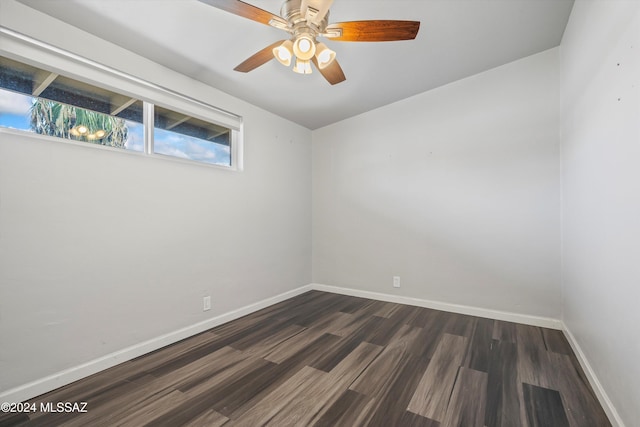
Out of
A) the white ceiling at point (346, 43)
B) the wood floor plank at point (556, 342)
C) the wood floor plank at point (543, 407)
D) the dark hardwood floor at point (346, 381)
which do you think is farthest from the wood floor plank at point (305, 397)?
the white ceiling at point (346, 43)

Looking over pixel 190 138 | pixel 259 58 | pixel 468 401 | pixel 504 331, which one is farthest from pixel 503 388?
pixel 190 138

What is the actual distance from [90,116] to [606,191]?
3.42m

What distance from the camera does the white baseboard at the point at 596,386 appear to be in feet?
4.41

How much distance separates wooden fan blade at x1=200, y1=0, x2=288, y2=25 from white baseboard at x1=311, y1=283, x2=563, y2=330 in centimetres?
310

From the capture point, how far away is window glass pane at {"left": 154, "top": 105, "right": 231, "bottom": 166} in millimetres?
2363

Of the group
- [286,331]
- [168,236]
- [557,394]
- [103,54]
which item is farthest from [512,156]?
[103,54]

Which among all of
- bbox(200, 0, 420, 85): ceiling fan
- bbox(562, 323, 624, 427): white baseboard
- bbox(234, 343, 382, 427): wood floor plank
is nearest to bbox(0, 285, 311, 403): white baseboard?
bbox(234, 343, 382, 427): wood floor plank

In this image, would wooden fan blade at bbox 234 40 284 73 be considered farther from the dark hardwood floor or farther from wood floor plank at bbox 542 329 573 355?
wood floor plank at bbox 542 329 573 355

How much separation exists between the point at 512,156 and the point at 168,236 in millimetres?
3449

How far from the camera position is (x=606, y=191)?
1.48 meters

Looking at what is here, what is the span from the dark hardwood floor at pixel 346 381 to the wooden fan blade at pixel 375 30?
7.04ft

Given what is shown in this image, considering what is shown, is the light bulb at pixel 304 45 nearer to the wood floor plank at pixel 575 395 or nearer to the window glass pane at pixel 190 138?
the window glass pane at pixel 190 138

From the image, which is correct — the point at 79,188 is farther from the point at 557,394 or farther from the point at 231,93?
the point at 557,394

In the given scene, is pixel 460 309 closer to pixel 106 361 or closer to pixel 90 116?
pixel 106 361
